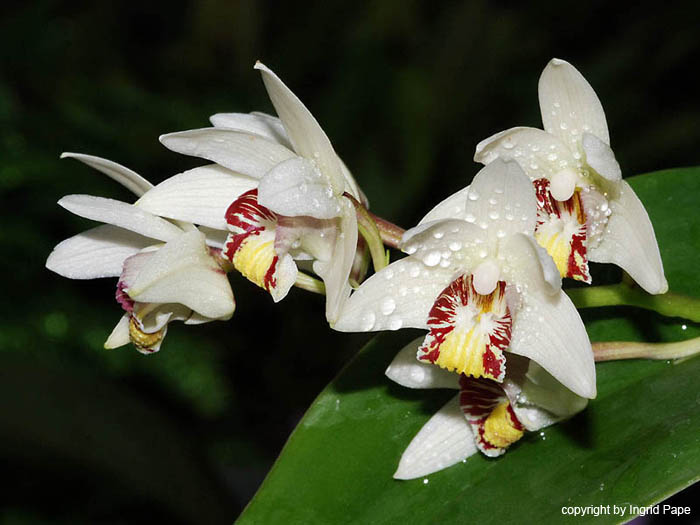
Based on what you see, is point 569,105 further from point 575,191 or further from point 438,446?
point 438,446

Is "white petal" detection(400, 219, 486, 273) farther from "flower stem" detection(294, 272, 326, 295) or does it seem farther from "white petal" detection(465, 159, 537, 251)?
"flower stem" detection(294, 272, 326, 295)

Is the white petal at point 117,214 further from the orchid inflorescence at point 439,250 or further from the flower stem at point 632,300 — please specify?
the flower stem at point 632,300

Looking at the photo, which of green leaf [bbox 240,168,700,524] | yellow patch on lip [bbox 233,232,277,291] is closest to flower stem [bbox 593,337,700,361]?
green leaf [bbox 240,168,700,524]

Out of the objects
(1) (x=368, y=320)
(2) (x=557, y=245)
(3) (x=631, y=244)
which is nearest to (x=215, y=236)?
(1) (x=368, y=320)

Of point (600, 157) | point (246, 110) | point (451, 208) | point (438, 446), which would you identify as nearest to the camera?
point (600, 157)

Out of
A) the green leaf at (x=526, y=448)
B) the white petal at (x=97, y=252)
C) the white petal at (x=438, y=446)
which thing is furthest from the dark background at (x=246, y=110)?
the white petal at (x=438, y=446)

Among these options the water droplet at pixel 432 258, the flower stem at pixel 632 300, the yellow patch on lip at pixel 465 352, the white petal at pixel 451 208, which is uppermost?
the white petal at pixel 451 208

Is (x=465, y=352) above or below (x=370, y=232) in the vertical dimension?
below
